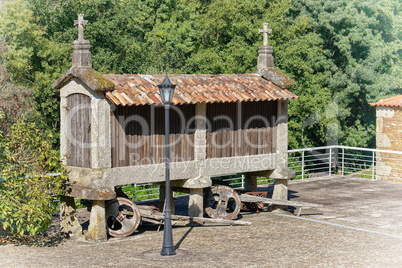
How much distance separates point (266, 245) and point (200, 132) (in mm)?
3507

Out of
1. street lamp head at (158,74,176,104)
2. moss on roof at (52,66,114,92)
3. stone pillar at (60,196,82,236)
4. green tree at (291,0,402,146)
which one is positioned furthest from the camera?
green tree at (291,0,402,146)

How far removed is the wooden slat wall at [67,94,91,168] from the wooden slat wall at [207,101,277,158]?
3272 millimetres

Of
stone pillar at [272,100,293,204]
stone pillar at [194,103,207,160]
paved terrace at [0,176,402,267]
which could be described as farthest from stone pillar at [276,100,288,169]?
stone pillar at [194,103,207,160]

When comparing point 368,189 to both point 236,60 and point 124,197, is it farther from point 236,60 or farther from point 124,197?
point 236,60

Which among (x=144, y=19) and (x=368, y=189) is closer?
(x=368, y=189)

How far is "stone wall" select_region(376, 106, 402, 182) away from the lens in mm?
25016

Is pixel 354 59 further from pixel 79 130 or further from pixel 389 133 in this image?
pixel 79 130

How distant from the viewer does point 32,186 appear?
501 inches

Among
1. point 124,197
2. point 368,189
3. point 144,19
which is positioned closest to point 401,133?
point 368,189

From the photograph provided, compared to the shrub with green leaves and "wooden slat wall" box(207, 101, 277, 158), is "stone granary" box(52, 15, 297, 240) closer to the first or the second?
"wooden slat wall" box(207, 101, 277, 158)

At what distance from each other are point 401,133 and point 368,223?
1094cm

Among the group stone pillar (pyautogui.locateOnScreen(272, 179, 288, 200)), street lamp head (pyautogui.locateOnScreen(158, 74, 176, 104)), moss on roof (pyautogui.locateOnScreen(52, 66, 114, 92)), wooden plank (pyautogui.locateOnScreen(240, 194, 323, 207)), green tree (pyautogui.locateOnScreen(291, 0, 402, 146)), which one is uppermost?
green tree (pyautogui.locateOnScreen(291, 0, 402, 146))

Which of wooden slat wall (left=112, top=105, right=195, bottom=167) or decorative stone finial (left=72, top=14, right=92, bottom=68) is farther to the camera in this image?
wooden slat wall (left=112, top=105, right=195, bottom=167)

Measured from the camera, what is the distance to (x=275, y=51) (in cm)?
3366
